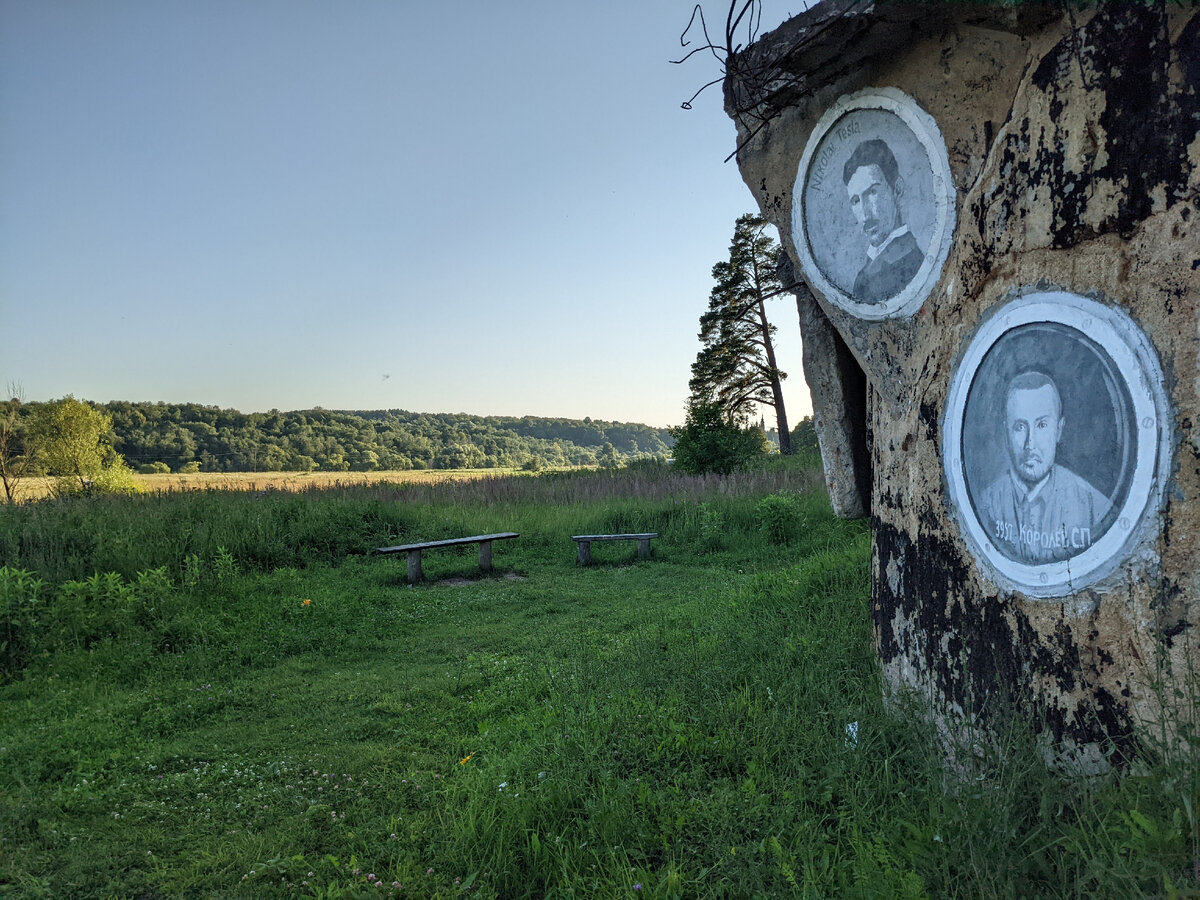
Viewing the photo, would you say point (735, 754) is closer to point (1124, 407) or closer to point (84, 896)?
point (1124, 407)

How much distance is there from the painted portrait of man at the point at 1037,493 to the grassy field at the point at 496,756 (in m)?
0.73

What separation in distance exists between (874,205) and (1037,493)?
1762 millimetres

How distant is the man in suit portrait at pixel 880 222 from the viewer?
11.5 feet

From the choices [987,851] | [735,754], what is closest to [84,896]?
[735,754]

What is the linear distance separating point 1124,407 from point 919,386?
1.15 m

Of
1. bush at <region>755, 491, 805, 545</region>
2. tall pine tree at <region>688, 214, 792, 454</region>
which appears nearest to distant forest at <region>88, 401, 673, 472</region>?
tall pine tree at <region>688, 214, 792, 454</region>

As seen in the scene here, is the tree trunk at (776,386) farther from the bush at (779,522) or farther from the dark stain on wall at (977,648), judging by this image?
the dark stain on wall at (977,648)

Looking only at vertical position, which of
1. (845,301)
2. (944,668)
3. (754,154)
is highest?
(754,154)

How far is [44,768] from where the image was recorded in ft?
13.2

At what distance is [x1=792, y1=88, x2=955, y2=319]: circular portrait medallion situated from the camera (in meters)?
3.34

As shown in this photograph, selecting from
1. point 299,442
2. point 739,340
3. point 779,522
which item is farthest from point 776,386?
point 299,442

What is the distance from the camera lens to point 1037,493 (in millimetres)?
2686

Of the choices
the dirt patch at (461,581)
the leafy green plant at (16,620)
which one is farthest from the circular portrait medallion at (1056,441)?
the leafy green plant at (16,620)

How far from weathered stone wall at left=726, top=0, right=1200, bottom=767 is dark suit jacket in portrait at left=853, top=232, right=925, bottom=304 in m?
0.10
